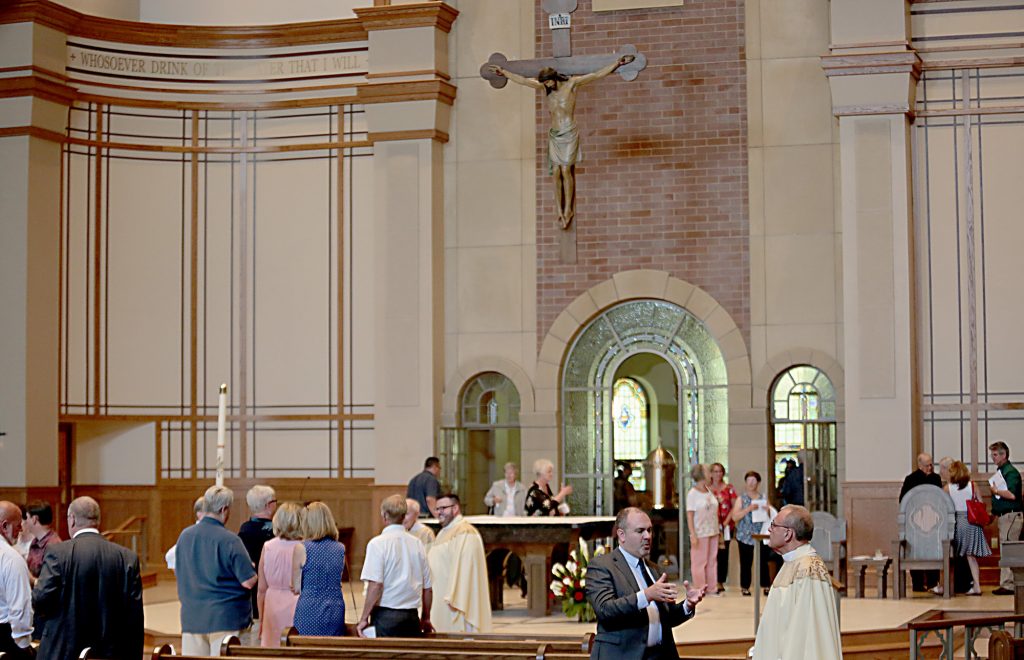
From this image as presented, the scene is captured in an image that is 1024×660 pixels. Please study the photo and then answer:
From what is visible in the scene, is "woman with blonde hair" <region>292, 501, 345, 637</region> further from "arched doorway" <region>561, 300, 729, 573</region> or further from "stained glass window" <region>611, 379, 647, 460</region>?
"stained glass window" <region>611, 379, 647, 460</region>

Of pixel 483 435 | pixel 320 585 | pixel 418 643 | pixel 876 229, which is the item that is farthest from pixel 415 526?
pixel 876 229

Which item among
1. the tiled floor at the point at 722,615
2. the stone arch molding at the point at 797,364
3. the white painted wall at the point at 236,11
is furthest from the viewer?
the white painted wall at the point at 236,11

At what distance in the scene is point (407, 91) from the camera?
54.8 ft

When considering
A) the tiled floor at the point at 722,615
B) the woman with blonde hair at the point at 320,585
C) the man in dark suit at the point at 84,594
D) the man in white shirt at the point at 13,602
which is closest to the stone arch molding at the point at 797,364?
the tiled floor at the point at 722,615

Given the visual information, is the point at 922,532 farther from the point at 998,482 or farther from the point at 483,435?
the point at 483,435

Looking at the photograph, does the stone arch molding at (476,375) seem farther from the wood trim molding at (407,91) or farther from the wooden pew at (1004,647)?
the wooden pew at (1004,647)

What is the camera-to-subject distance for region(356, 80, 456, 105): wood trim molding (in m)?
16.7

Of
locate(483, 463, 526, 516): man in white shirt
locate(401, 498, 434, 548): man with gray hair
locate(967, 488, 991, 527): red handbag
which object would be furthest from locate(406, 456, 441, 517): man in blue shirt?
locate(967, 488, 991, 527): red handbag

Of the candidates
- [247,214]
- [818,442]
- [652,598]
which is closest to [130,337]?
[247,214]

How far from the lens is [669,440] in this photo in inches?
797

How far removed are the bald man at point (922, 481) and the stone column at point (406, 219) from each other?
5120 millimetres

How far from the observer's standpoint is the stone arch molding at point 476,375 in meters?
16.7

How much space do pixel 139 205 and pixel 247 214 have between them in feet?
4.11

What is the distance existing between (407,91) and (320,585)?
28.6ft
